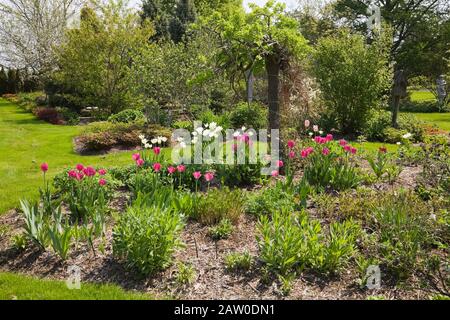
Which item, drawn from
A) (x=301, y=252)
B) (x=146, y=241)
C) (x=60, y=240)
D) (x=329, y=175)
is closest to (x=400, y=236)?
(x=301, y=252)

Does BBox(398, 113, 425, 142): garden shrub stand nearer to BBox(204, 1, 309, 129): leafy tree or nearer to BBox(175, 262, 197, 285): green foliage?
BBox(204, 1, 309, 129): leafy tree

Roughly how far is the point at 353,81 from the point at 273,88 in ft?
20.5

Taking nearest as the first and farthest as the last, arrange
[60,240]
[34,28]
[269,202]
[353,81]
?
[60,240]
[269,202]
[353,81]
[34,28]

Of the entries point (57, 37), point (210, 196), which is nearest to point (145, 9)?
point (57, 37)

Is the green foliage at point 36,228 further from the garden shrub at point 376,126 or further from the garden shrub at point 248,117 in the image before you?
the garden shrub at point 376,126

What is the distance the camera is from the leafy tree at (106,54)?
16.6 meters

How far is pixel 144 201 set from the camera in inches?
187

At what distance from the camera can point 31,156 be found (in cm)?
998

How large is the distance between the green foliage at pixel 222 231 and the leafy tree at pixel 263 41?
2.84 meters

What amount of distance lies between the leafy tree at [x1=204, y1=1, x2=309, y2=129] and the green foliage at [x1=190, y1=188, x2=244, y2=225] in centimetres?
244

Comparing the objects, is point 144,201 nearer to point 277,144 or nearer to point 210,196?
point 210,196

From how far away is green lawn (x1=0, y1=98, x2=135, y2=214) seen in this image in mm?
6992

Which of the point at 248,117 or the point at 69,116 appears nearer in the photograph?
the point at 248,117

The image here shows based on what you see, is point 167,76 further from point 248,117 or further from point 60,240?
point 60,240
